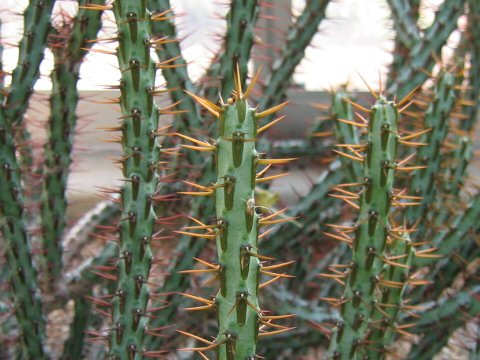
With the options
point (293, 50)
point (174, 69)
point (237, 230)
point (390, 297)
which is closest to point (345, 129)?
point (293, 50)

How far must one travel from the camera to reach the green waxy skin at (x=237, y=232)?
137 cm

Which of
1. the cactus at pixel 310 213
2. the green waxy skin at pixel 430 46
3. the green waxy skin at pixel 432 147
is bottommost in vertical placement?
the cactus at pixel 310 213

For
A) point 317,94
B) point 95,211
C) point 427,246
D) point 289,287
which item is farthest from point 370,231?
point 317,94

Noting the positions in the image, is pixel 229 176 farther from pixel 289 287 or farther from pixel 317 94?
pixel 317 94

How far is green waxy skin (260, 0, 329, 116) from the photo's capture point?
2732 millimetres

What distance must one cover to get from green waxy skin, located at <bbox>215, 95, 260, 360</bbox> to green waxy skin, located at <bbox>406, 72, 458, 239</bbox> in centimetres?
119

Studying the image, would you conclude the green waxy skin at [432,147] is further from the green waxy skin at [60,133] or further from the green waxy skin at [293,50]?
the green waxy skin at [60,133]

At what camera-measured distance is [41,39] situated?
6.97ft

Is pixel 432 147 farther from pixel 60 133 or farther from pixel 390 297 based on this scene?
pixel 60 133

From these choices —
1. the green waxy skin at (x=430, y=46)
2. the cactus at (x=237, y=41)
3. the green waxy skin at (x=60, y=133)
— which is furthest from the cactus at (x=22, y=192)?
the green waxy skin at (x=430, y=46)

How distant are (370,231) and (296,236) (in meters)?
1.22

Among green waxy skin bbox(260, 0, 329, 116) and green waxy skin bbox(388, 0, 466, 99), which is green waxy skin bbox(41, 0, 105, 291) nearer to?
green waxy skin bbox(260, 0, 329, 116)

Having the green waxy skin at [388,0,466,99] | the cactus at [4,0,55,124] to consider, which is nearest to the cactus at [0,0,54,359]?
the cactus at [4,0,55,124]

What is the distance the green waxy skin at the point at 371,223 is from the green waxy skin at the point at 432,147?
0.71 meters
